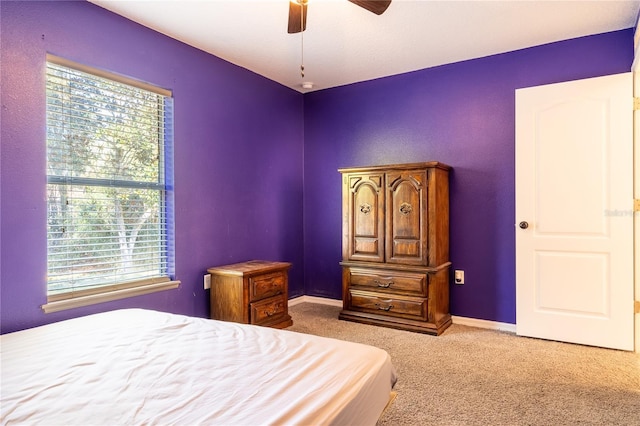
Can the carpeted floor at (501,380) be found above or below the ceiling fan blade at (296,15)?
below

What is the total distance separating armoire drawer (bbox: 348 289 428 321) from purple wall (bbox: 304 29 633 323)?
0.55 metres

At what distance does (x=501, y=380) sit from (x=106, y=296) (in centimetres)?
266

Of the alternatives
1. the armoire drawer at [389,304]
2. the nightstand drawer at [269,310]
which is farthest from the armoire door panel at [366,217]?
the nightstand drawer at [269,310]

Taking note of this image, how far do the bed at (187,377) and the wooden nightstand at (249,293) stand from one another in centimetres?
124

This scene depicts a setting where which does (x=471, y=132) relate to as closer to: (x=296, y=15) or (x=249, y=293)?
(x=296, y=15)

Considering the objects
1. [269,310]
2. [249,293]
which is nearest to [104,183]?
[249,293]

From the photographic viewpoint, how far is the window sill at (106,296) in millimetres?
2365

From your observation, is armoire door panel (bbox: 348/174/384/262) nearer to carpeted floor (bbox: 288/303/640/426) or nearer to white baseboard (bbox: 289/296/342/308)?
carpeted floor (bbox: 288/303/640/426)

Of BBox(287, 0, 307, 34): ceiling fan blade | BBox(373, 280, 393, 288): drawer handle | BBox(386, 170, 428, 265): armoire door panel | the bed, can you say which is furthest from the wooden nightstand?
BBox(287, 0, 307, 34): ceiling fan blade

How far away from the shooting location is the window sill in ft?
7.76

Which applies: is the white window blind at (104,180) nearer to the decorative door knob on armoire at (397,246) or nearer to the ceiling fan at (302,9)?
the ceiling fan at (302,9)

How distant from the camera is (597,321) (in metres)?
3.03

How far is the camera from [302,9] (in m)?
2.15

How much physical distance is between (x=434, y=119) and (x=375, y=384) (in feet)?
10.0
